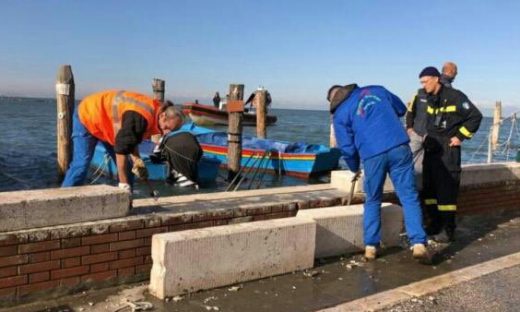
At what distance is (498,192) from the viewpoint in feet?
25.4

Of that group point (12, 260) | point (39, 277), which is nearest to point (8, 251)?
point (12, 260)

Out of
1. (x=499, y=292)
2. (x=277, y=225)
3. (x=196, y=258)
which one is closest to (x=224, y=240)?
(x=196, y=258)

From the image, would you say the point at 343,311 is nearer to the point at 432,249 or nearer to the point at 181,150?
the point at 432,249

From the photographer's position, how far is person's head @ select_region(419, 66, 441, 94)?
5.92 m

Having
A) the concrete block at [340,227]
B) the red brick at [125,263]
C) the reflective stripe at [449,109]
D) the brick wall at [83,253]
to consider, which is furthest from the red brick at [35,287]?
the reflective stripe at [449,109]

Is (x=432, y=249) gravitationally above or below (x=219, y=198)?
below

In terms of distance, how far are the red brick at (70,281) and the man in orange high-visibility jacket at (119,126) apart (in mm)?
871

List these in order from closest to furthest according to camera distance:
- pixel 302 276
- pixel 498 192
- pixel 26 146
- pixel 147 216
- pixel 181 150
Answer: pixel 147 216 < pixel 302 276 < pixel 498 192 < pixel 181 150 < pixel 26 146

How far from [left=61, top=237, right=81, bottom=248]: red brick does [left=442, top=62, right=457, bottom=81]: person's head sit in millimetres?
4492

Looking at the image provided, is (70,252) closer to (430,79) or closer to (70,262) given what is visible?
(70,262)

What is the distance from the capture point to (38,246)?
153 inches

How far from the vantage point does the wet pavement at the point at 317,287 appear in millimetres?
3990

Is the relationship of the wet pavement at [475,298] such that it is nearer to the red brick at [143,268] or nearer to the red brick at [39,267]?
the red brick at [143,268]

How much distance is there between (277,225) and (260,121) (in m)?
16.1
